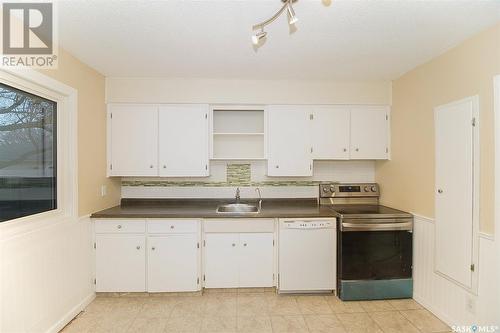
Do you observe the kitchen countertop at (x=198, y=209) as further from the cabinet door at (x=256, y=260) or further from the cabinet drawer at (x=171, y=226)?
the cabinet door at (x=256, y=260)

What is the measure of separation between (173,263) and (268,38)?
2289mm

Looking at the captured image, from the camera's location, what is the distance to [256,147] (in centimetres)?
324

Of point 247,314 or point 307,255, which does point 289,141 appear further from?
point 247,314

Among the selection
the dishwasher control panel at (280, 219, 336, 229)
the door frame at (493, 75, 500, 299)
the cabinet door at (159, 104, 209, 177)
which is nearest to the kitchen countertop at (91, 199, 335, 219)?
the dishwasher control panel at (280, 219, 336, 229)

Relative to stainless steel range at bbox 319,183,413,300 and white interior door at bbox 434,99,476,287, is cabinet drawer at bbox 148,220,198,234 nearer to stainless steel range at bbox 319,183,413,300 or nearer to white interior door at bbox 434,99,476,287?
stainless steel range at bbox 319,183,413,300

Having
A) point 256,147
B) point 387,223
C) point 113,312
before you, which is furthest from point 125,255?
point 387,223

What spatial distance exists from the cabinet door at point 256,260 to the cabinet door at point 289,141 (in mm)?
769

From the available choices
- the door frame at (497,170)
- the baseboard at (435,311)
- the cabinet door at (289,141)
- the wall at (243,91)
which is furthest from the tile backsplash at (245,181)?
the door frame at (497,170)

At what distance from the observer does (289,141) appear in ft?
9.80

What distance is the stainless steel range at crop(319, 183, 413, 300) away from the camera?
8.23ft

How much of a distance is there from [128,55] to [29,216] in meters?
1.55

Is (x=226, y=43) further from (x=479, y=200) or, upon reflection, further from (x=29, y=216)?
(x=479, y=200)

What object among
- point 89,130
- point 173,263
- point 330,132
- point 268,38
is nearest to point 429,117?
point 330,132

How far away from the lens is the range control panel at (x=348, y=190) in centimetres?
320
